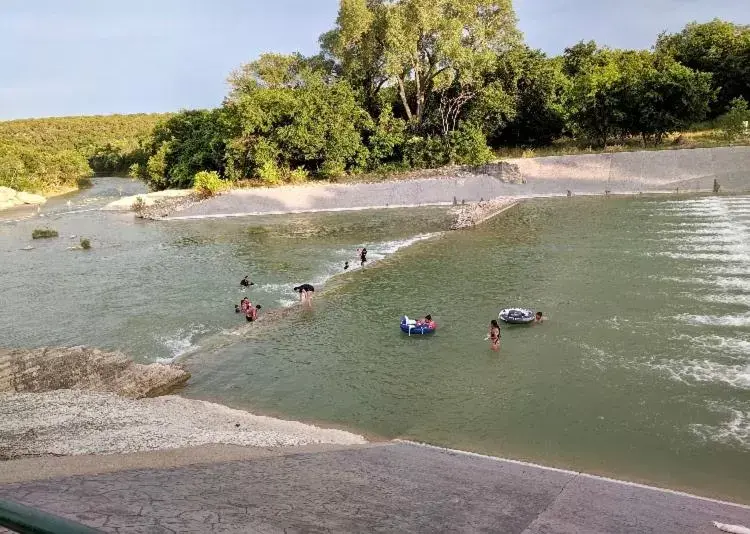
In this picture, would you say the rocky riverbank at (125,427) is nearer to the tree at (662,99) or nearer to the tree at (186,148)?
the tree at (186,148)

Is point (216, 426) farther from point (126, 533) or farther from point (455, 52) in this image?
point (455, 52)

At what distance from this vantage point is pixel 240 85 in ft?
213

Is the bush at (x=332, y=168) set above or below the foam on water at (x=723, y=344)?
above

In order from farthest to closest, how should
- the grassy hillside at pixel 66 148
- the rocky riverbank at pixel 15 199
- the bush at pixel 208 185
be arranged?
the grassy hillside at pixel 66 148 → the rocky riverbank at pixel 15 199 → the bush at pixel 208 185

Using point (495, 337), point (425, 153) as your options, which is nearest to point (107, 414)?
point (495, 337)

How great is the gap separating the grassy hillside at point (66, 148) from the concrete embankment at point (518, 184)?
133ft

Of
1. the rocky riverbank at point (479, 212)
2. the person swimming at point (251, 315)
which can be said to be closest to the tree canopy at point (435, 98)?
the rocky riverbank at point (479, 212)

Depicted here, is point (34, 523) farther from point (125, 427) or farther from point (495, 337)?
point (495, 337)

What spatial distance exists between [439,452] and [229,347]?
10581mm

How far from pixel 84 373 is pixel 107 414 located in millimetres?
3577

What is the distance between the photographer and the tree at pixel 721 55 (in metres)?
64.5

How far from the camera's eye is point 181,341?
22203 mm

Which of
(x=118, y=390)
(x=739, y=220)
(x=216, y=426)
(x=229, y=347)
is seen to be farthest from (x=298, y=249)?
(x=739, y=220)

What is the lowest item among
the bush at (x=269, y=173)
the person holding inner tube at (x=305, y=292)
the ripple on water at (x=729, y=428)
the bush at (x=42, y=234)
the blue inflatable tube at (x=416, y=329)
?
the ripple on water at (x=729, y=428)
